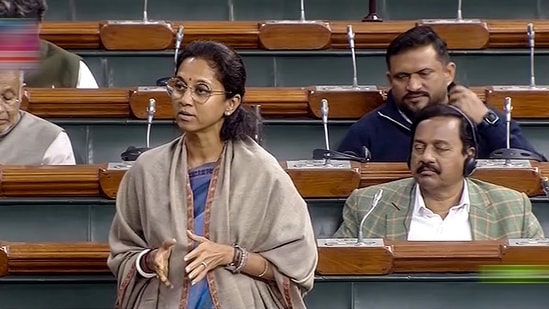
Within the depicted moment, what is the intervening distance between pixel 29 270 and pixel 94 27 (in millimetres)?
1514

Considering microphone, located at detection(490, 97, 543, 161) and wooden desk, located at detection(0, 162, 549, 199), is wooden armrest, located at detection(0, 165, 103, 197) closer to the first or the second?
wooden desk, located at detection(0, 162, 549, 199)

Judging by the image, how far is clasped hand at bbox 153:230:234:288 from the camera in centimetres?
215

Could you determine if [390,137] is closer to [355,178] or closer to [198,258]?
[355,178]

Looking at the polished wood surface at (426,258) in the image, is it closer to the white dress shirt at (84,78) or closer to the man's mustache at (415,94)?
the man's mustache at (415,94)

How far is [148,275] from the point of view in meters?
2.25

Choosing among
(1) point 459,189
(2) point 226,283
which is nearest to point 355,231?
(1) point 459,189

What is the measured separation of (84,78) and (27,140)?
0.63 metres

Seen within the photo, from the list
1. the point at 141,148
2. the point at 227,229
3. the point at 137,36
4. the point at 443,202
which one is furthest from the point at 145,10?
the point at 227,229

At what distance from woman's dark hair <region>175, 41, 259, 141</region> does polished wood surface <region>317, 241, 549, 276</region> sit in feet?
1.31

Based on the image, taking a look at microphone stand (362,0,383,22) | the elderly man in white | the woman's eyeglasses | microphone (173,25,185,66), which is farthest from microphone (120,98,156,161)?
microphone stand (362,0,383,22)

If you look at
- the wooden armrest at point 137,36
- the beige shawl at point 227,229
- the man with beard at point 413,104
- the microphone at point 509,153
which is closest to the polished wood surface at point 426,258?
the beige shawl at point 227,229

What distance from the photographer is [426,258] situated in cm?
263

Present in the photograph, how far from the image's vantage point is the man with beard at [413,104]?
10.8ft

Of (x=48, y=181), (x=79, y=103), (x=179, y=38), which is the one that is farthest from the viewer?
(x=179, y=38)
